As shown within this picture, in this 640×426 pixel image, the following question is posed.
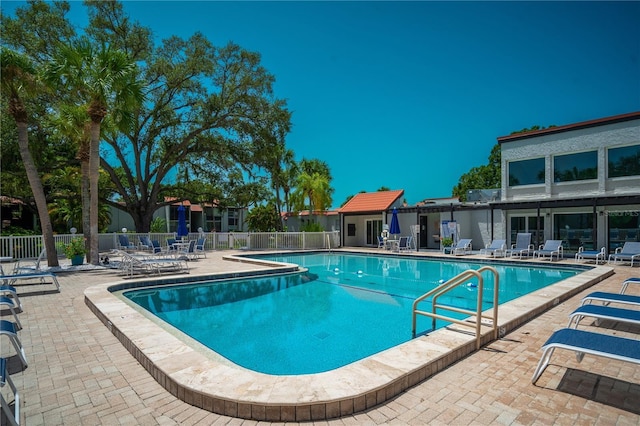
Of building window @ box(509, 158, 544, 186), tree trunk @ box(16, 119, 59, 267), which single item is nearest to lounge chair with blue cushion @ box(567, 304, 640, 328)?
tree trunk @ box(16, 119, 59, 267)

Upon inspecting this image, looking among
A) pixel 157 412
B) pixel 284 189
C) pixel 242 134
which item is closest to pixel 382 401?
pixel 157 412

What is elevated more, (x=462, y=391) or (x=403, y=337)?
(x=462, y=391)

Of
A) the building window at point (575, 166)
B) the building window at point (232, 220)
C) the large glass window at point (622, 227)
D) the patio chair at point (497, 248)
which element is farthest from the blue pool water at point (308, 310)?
the building window at point (232, 220)

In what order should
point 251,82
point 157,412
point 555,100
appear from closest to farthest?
1. point 157,412
2. point 251,82
3. point 555,100

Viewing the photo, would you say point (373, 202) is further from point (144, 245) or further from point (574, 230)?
point (144, 245)

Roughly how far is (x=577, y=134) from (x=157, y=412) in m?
20.0

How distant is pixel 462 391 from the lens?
3.17 metres

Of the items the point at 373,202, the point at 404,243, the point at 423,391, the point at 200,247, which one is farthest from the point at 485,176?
the point at 423,391

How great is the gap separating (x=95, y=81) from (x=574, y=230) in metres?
20.9

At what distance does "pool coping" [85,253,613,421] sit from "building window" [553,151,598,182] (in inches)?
603

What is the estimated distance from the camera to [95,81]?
11.2 metres

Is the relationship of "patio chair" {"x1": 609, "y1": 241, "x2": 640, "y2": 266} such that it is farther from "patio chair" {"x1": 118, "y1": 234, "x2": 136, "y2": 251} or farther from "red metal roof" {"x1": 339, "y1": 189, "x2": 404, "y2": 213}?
"patio chair" {"x1": 118, "y1": 234, "x2": 136, "y2": 251}

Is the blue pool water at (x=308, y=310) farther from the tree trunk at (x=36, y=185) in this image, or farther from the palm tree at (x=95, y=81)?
the palm tree at (x=95, y=81)

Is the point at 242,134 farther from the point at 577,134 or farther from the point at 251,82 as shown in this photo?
the point at 577,134
